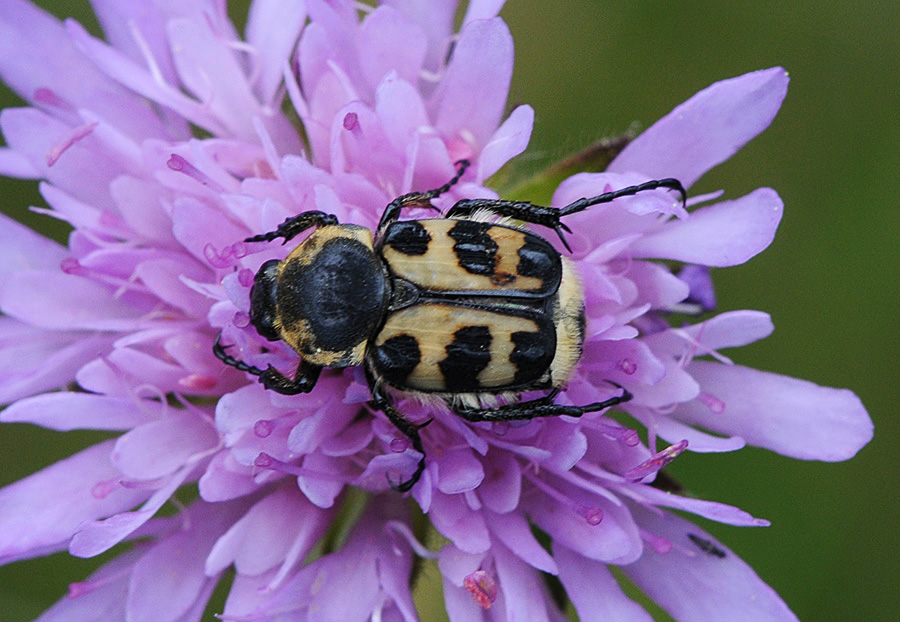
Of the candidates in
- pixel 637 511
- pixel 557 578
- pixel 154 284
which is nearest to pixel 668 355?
pixel 637 511

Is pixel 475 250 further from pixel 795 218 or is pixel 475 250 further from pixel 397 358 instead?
pixel 795 218

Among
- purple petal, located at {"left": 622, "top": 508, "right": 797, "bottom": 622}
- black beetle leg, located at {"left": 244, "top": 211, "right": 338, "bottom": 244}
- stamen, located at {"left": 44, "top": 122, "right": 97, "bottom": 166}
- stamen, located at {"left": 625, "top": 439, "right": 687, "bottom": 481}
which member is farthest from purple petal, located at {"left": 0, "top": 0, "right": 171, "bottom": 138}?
purple petal, located at {"left": 622, "top": 508, "right": 797, "bottom": 622}

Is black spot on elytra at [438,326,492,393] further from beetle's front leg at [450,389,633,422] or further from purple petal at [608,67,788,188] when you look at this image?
purple petal at [608,67,788,188]

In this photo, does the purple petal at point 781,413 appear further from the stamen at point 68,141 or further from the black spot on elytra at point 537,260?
the stamen at point 68,141

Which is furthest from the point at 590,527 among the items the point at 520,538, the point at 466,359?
the point at 466,359

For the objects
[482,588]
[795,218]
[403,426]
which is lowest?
[482,588]

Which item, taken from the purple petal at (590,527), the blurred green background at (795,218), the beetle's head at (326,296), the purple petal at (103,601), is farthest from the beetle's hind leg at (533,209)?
the blurred green background at (795,218)
